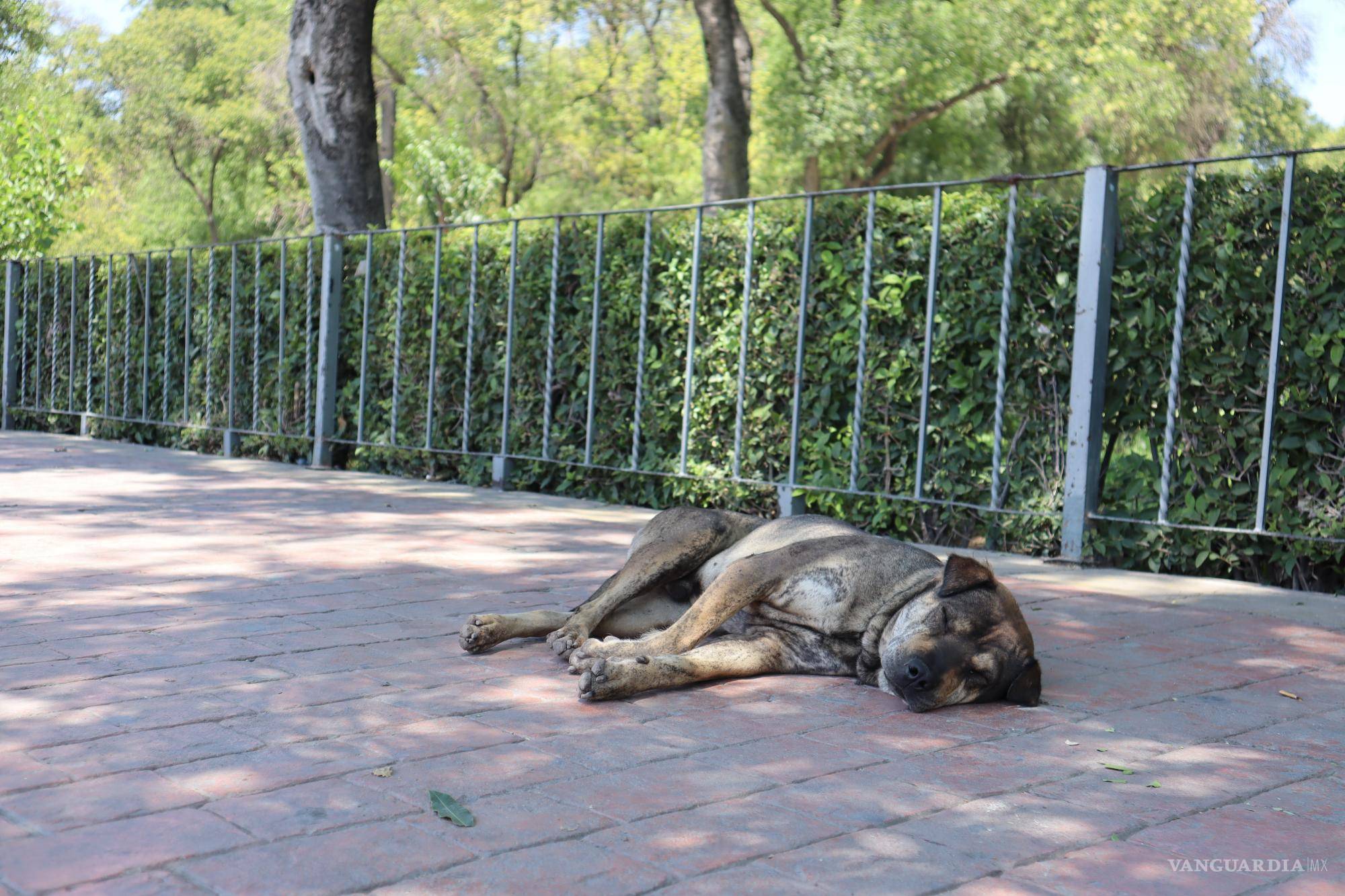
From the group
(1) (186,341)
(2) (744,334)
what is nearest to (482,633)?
(2) (744,334)

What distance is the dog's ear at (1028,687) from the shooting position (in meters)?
4.00

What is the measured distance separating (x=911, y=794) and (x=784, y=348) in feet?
18.8

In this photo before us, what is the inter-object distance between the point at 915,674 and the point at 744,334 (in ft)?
16.2

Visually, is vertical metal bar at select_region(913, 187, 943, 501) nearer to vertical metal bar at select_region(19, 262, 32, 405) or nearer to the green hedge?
the green hedge

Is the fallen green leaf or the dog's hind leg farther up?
the dog's hind leg

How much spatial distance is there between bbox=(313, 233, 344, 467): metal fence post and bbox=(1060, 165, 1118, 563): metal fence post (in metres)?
7.57

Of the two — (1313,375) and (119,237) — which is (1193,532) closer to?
(1313,375)

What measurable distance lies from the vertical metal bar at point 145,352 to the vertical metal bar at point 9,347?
3460 millimetres

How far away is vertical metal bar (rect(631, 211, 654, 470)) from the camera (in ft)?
30.4

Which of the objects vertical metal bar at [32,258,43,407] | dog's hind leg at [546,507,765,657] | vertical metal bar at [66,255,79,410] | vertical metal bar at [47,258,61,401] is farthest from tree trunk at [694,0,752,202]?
dog's hind leg at [546,507,765,657]

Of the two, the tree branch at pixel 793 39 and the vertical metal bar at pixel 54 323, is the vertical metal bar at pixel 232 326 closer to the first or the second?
the vertical metal bar at pixel 54 323

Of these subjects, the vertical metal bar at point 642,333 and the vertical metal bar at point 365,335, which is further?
the vertical metal bar at point 365,335

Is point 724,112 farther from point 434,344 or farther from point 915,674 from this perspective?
point 915,674

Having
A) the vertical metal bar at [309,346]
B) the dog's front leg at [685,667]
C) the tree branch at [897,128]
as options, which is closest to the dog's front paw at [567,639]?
the dog's front leg at [685,667]
